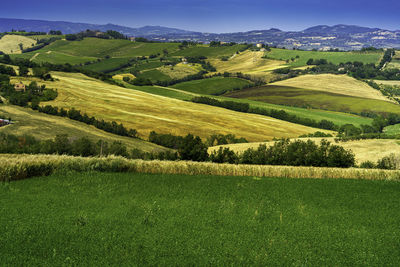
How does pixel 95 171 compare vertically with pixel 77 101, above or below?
above

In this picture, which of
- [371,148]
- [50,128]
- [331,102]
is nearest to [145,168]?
[50,128]

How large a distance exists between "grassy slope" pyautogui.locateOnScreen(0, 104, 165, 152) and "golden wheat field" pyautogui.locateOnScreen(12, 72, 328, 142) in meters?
11.8

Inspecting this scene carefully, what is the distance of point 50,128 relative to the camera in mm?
85875

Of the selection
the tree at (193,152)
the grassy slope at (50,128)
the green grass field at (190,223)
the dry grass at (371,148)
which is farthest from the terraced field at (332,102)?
the green grass field at (190,223)

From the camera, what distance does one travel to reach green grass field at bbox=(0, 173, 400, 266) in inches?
571

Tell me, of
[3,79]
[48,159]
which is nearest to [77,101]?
[3,79]

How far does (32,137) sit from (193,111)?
68.8 metres

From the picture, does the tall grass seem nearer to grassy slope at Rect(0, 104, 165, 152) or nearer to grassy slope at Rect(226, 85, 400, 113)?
grassy slope at Rect(0, 104, 165, 152)

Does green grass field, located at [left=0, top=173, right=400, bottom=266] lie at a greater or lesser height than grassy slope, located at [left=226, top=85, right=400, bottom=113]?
greater

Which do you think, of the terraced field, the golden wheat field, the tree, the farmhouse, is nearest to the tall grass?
the tree

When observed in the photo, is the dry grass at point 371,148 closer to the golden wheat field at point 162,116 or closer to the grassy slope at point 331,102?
the golden wheat field at point 162,116

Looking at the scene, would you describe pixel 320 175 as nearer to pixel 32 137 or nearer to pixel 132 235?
pixel 132 235

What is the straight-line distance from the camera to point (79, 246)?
1473 cm

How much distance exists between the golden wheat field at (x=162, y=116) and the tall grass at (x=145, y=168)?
235 ft
